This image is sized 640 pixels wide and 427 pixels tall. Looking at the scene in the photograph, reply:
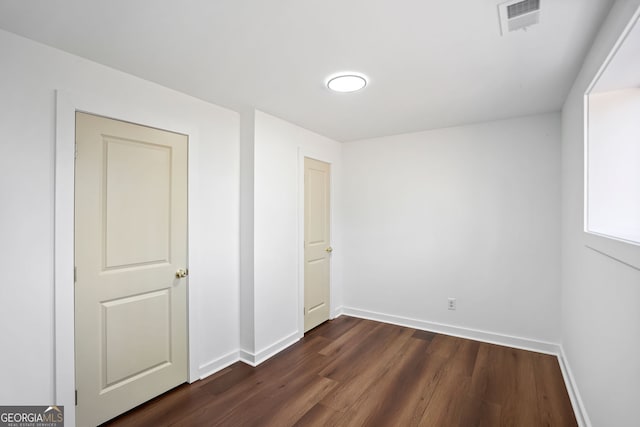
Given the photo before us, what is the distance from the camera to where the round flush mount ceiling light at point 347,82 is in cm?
213

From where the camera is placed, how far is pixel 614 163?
1753 millimetres

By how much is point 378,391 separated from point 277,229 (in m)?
1.75

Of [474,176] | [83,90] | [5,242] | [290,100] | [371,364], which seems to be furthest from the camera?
[474,176]

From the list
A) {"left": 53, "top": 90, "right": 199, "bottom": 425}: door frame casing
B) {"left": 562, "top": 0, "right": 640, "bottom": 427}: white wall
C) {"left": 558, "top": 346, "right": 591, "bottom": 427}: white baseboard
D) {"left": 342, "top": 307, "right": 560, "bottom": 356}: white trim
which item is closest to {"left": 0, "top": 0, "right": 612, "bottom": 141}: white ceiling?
{"left": 562, "top": 0, "right": 640, "bottom": 427}: white wall

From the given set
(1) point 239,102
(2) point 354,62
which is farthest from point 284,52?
(1) point 239,102

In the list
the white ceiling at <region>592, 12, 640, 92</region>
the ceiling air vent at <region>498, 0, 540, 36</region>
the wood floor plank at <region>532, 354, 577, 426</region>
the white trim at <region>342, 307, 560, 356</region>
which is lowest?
the wood floor plank at <region>532, 354, 577, 426</region>

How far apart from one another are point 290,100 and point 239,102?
18.5 inches

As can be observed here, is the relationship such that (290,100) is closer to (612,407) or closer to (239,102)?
(239,102)

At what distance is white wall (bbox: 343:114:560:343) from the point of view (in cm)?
303

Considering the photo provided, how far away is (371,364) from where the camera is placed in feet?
9.21

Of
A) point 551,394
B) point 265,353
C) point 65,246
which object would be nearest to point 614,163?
point 551,394

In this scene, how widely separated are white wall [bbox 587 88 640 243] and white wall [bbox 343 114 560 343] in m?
1.20

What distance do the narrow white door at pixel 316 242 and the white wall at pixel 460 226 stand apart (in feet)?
1.38

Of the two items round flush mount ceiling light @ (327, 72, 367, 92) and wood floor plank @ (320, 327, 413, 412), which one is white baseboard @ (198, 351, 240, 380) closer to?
wood floor plank @ (320, 327, 413, 412)
